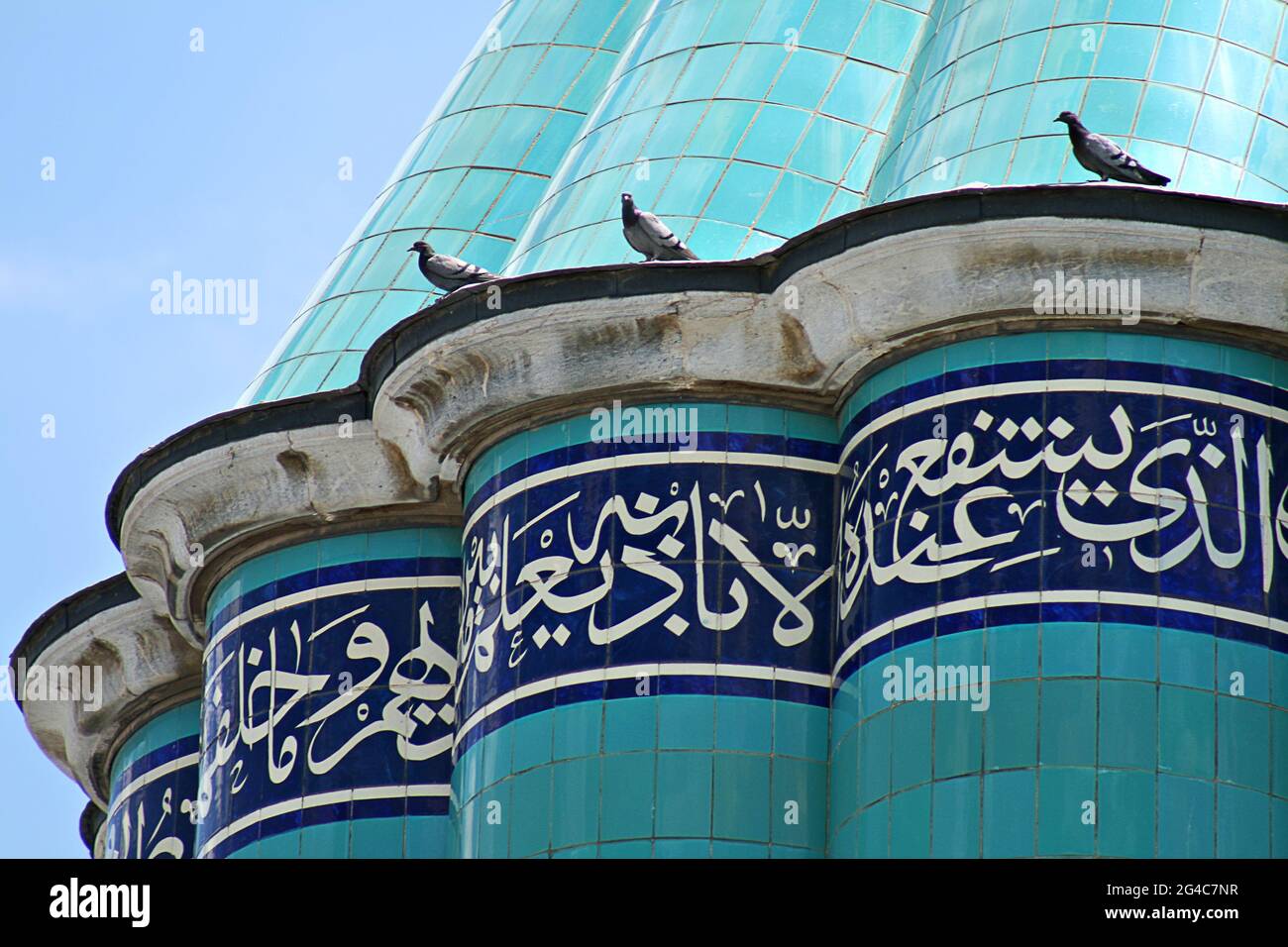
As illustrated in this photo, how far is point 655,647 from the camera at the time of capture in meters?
15.6

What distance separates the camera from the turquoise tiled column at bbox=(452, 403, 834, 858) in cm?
1535

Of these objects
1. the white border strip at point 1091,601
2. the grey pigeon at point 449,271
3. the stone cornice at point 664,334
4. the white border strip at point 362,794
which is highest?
the grey pigeon at point 449,271

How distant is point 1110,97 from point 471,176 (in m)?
4.54

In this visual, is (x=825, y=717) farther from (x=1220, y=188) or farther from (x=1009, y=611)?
(x=1220, y=188)

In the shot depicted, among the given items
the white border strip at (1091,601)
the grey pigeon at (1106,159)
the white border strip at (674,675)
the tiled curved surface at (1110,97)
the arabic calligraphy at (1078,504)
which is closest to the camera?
the white border strip at (1091,601)

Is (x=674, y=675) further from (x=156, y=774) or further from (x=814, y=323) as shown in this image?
(x=156, y=774)

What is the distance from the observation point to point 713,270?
16.3 metres

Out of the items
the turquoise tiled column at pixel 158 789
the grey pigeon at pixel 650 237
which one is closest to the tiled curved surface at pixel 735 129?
the grey pigeon at pixel 650 237

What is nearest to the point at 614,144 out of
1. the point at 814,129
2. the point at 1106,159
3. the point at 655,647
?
the point at 814,129

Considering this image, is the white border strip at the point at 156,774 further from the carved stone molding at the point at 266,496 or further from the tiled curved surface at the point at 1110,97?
the tiled curved surface at the point at 1110,97

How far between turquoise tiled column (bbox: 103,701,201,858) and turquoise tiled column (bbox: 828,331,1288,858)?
14.2 feet

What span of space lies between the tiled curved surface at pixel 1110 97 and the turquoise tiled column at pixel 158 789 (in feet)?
15.4

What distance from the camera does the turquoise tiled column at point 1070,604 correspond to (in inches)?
573
